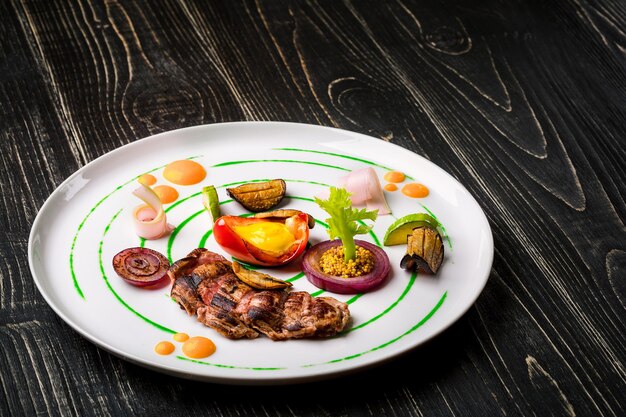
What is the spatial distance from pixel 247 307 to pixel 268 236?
33 cm

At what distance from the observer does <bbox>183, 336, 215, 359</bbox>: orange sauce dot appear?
224cm

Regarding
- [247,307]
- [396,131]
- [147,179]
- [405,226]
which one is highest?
[405,226]

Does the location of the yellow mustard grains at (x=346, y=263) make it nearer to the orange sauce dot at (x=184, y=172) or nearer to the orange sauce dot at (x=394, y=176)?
the orange sauce dot at (x=394, y=176)

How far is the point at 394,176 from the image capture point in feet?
9.87

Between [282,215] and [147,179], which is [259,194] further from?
[147,179]

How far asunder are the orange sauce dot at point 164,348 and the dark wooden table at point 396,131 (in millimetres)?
73

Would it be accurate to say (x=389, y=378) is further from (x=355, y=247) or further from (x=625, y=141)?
(x=625, y=141)

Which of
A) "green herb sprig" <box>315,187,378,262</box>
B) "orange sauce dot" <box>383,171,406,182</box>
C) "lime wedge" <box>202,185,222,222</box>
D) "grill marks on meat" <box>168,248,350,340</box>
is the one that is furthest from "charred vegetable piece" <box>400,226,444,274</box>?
"lime wedge" <box>202,185,222,222</box>

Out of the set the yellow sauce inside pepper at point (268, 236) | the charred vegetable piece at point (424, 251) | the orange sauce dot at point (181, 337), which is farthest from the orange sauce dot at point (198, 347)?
the charred vegetable piece at point (424, 251)

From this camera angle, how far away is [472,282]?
251 cm

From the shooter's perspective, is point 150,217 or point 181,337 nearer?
point 181,337

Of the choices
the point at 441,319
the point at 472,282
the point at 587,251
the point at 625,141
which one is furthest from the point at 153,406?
the point at 625,141

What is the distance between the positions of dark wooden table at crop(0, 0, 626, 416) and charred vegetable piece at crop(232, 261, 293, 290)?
29 cm

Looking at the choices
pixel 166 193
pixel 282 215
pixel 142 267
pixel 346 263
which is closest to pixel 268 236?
pixel 282 215
